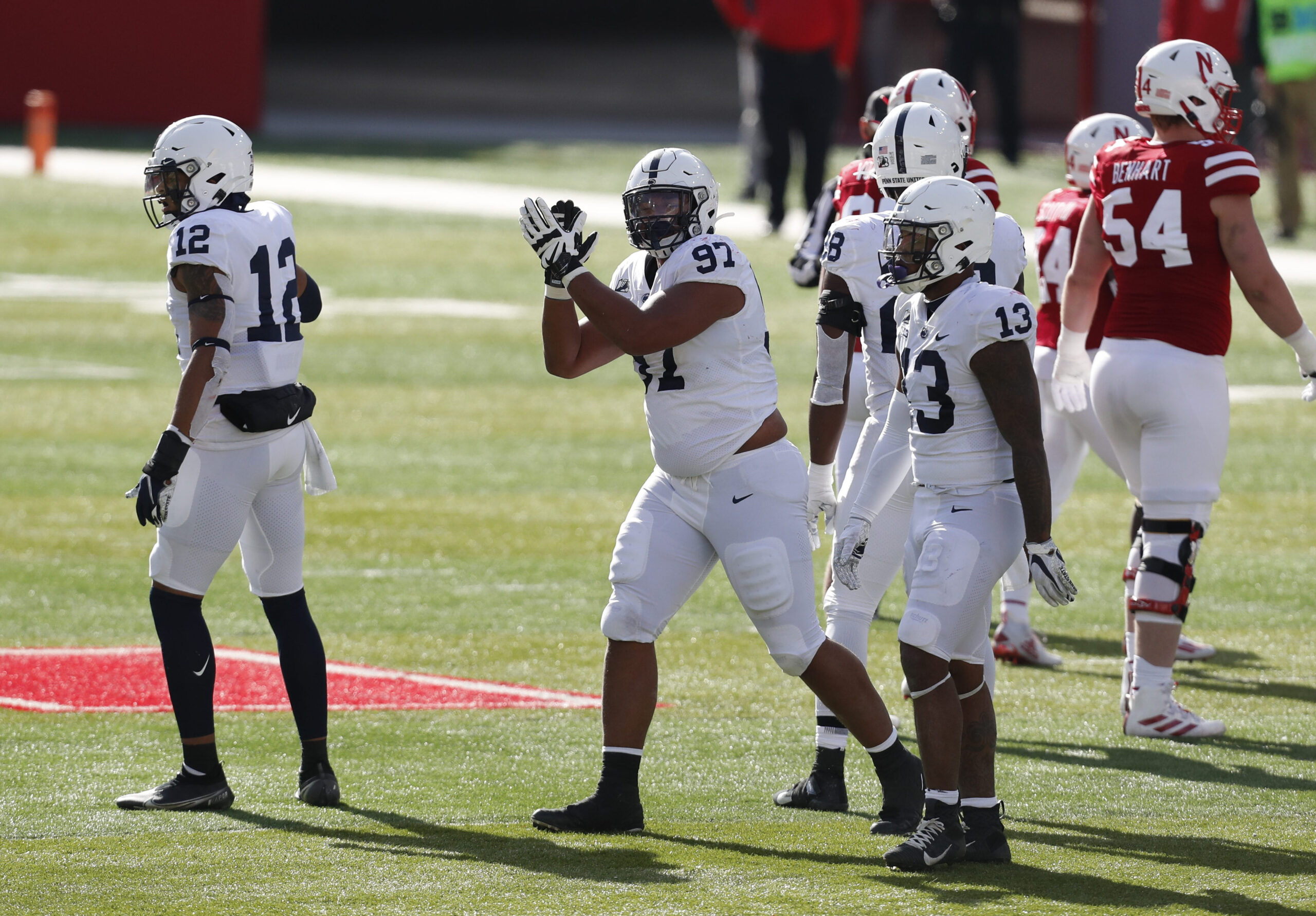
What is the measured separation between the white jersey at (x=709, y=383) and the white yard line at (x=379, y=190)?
46.9 ft

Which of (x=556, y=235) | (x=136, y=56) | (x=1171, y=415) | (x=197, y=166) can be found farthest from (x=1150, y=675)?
(x=136, y=56)

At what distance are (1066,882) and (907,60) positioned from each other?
2553cm

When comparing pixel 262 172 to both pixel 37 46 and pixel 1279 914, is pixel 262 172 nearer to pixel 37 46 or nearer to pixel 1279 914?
pixel 37 46

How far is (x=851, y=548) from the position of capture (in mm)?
5605

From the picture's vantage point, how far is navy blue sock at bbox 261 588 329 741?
19.9 feet

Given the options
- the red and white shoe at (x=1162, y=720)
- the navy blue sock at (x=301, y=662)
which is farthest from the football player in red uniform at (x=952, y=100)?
the navy blue sock at (x=301, y=662)

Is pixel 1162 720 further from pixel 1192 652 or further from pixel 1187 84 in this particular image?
pixel 1187 84

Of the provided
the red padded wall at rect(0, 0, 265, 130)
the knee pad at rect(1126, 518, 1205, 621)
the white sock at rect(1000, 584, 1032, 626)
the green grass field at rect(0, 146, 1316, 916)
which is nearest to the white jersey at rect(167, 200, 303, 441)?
the green grass field at rect(0, 146, 1316, 916)

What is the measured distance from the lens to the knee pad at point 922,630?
525 cm

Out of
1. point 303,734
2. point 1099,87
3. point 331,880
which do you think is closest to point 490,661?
point 303,734

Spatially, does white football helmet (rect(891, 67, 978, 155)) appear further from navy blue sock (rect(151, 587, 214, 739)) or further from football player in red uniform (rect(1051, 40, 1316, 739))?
navy blue sock (rect(151, 587, 214, 739))

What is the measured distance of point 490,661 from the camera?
25.9ft

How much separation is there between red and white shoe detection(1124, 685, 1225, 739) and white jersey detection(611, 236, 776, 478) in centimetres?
201

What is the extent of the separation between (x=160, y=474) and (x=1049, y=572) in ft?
8.19
